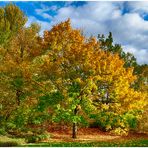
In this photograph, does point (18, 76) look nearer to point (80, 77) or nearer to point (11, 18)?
point (80, 77)

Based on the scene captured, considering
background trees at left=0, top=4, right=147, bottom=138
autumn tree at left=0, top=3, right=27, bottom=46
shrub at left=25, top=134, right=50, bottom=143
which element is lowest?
shrub at left=25, top=134, right=50, bottom=143

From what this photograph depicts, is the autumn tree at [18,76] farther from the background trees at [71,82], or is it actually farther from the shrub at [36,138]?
the shrub at [36,138]

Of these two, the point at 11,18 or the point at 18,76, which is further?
the point at 11,18

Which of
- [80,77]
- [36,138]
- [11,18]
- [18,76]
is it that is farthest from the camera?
[11,18]

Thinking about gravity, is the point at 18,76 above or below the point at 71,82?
above

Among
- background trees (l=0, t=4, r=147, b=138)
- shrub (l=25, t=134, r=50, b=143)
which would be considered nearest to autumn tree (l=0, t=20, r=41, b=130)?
background trees (l=0, t=4, r=147, b=138)

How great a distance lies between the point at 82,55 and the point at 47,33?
11.3 ft

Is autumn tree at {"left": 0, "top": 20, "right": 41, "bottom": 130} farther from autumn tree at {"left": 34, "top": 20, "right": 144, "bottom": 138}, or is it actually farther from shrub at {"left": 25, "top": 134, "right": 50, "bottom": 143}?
shrub at {"left": 25, "top": 134, "right": 50, "bottom": 143}

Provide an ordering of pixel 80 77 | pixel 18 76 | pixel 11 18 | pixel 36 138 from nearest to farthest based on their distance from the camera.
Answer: pixel 36 138, pixel 80 77, pixel 18 76, pixel 11 18

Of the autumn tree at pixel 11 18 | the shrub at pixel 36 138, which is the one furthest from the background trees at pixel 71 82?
the autumn tree at pixel 11 18

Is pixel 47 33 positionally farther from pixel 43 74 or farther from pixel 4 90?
pixel 4 90

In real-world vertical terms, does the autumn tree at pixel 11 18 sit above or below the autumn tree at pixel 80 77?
above

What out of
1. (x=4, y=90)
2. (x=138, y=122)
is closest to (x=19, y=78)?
(x=4, y=90)

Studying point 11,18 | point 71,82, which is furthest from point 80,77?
point 11,18
